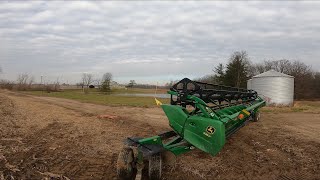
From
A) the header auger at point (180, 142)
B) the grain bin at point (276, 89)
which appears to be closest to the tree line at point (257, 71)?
the grain bin at point (276, 89)

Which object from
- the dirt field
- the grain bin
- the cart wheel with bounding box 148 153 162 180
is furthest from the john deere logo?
the grain bin

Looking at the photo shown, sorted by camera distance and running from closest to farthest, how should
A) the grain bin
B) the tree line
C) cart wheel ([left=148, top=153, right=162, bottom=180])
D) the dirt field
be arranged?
cart wheel ([left=148, top=153, right=162, bottom=180]), the dirt field, the grain bin, the tree line

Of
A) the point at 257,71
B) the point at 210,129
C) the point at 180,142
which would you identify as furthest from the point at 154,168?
the point at 257,71

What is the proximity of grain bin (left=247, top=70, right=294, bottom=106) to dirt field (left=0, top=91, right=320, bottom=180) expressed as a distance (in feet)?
63.3

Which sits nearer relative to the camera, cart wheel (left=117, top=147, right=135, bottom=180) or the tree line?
cart wheel (left=117, top=147, right=135, bottom=180)

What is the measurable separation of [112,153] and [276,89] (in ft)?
89.0

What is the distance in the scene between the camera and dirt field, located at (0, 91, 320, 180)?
21.9 feet

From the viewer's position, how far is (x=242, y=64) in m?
54.4

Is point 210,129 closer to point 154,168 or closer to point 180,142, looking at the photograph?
point 180,142

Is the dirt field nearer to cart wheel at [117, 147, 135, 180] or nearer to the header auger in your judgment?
cart wheel at [117, 147, 135, 180]

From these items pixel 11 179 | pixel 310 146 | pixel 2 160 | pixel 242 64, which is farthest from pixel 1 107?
pixel 242 64

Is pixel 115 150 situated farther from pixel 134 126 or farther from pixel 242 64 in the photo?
pixel 242 64

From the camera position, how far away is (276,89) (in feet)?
105

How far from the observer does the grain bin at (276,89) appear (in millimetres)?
31812
